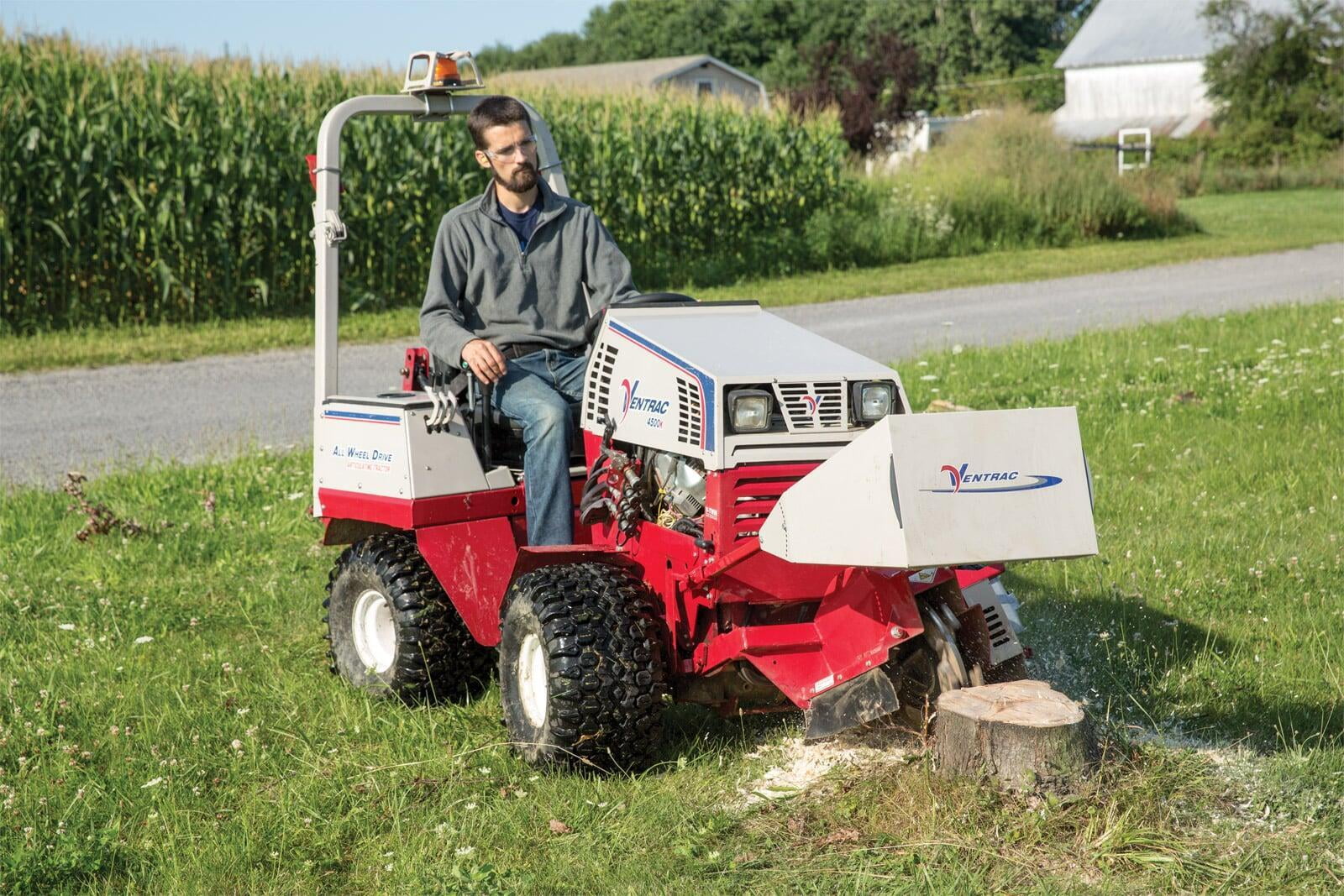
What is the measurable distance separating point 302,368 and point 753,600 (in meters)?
8.48

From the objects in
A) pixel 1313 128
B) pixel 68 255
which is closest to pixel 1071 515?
pixel 68 255

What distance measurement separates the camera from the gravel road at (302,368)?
343 inches

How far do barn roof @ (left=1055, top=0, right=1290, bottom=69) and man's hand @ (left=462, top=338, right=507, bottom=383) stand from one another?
56.8 m

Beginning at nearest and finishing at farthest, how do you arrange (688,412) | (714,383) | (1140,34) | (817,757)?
(714,383) → (688,412) → (817,757) → (1140,34)

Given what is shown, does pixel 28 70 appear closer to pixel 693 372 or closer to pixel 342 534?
pixel 342 534

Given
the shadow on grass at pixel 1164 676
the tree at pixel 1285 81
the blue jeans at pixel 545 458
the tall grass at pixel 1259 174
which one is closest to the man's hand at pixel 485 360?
the blue jeans at pixel 545 458

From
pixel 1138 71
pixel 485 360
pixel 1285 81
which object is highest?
pixel 1138 71

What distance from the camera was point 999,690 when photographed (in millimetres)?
3695

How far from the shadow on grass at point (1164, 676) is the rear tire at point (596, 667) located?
1.33m

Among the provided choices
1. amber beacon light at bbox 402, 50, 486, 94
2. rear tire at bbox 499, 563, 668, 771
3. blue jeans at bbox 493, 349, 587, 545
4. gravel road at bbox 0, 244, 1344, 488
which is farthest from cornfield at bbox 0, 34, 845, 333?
rear tire at bbox 499, 563, 668, 771

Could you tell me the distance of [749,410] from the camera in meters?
3.72

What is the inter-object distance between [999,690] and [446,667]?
1.87 m

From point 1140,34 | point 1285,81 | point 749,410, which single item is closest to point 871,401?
point 749,410

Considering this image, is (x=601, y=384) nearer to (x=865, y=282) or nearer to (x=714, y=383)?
(x=714, y=383)
